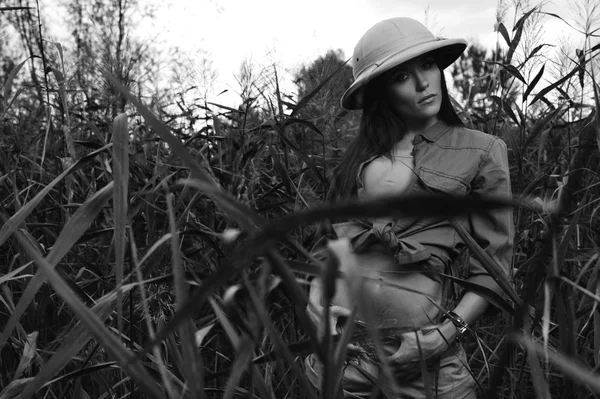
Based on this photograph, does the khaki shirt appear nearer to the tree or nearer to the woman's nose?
the woman's nose

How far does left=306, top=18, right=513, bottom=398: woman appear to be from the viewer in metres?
1.31

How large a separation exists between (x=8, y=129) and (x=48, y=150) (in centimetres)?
45

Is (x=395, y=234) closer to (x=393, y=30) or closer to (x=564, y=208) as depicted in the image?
(x=393, y=30)

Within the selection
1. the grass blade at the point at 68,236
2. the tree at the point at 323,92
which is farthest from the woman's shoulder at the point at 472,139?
the grass blade at the point at 68,236

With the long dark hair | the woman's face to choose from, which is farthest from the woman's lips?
the long dark hair

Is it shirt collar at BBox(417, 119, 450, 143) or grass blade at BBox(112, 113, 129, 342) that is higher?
grass blade at BBox(112, 113, 129, 342)

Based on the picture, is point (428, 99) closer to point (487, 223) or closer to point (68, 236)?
point (487, 223)

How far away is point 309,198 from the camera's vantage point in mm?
1693

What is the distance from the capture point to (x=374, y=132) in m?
1.63

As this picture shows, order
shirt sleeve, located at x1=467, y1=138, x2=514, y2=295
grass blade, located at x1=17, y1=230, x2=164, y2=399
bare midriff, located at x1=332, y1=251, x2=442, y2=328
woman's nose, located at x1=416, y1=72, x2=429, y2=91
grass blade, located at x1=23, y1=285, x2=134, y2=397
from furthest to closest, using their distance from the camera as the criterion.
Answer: woman's nose, located at x1=416, y1=72, x2=429, y2=91, shirt sleeve, located at x1=467, y1=138, x2=514, y2=295, bare midriff, located at x1=332, y1=251, x2=442, y2=328, grass blade, located at x1=23, y1=285, x2=134, y2=397, grass blade, located at x1=17, y1=230, x2=164, y2=399

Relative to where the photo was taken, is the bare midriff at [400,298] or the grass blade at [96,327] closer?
the grass blade at [96,327]

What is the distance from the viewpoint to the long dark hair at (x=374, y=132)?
1585 mm

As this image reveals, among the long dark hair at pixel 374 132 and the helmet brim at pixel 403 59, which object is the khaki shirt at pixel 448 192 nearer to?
the long dark hair at pixel 374 132

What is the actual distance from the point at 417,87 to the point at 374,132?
0.55 ft
